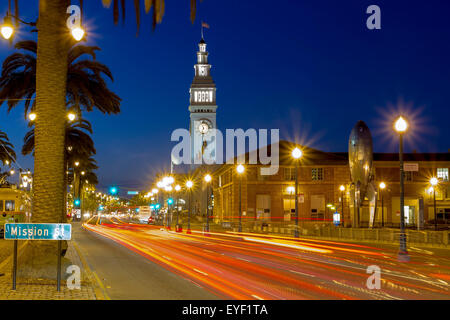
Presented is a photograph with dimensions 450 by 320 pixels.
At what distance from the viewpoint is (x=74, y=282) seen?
14.6m

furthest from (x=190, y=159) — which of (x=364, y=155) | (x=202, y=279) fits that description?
(x=202, y=279)

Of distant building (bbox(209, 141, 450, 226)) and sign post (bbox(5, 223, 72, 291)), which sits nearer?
sign post (bbox(5, 223, 72, 291))

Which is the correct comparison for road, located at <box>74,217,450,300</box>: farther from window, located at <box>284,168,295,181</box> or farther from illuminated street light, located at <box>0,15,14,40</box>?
window, located at <box>284,168,295,181</box>

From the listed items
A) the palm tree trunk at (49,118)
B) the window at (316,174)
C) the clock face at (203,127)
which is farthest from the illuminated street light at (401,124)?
the clock face at (203,127)

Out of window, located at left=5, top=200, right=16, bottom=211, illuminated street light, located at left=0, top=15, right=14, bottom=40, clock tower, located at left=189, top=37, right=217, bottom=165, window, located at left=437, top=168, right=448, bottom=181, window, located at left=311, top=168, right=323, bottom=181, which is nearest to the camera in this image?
illuminated street light, located at left=0, top=15, right=14, bottom=40

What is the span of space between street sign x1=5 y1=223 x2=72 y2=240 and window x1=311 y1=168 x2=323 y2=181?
230 feet

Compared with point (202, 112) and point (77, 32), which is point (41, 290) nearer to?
point (77, 32)

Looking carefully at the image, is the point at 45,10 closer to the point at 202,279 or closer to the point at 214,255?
the point at 202,279

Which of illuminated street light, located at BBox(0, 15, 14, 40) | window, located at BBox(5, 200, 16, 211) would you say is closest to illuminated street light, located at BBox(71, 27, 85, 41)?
illuminated street light, located at BBox(0, 15, 14, 40)

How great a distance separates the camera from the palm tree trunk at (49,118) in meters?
15.3

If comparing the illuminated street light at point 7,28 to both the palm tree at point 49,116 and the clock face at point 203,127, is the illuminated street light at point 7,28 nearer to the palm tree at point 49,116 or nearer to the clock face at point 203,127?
the palm tree at point 49,116

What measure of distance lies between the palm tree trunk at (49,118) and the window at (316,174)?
68089 mm

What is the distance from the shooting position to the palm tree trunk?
15266 millimetres

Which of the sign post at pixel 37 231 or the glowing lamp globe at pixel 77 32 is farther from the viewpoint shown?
the glowing lamp globe at pixel 77 32
